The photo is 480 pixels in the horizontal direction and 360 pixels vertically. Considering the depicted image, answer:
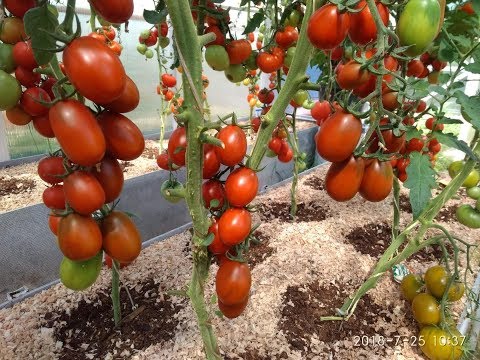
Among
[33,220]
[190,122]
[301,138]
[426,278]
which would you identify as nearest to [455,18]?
[426,278]

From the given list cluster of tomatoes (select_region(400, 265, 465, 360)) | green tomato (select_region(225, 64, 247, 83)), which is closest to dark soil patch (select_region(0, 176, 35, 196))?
green tomato (select_region(225, 64, 247, 83))

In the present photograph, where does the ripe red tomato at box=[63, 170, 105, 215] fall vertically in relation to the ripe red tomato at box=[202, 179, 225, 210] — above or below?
above

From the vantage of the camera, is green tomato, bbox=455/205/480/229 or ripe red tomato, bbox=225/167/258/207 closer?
ripe red tomato, bbox=225/167/258/207

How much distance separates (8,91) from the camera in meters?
0.52

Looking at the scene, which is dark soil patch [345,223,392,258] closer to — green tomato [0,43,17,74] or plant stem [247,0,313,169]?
plant stem [247,0,313,169]

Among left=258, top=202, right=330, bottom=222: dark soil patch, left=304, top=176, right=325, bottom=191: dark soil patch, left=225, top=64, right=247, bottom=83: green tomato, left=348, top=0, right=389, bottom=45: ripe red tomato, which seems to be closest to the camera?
left=348, top=0, right=389, bottom=45: ripe red tomato

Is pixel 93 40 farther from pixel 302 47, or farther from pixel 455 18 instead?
pixel 455 18

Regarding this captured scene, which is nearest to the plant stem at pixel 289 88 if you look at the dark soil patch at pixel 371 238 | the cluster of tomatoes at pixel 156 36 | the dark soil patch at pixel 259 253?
the dark soil patch at pixel 259 253

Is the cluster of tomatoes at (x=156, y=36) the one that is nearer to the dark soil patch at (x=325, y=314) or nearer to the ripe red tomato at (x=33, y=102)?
the ripe red tomato at (x=33, y=102)

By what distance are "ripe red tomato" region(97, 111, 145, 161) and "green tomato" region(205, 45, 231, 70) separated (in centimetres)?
36

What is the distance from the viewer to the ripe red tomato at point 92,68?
39 cm

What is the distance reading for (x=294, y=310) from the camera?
1154 mm

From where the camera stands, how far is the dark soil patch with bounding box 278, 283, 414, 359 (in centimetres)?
106

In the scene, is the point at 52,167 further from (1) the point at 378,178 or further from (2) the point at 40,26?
(1) the point at 378,178
